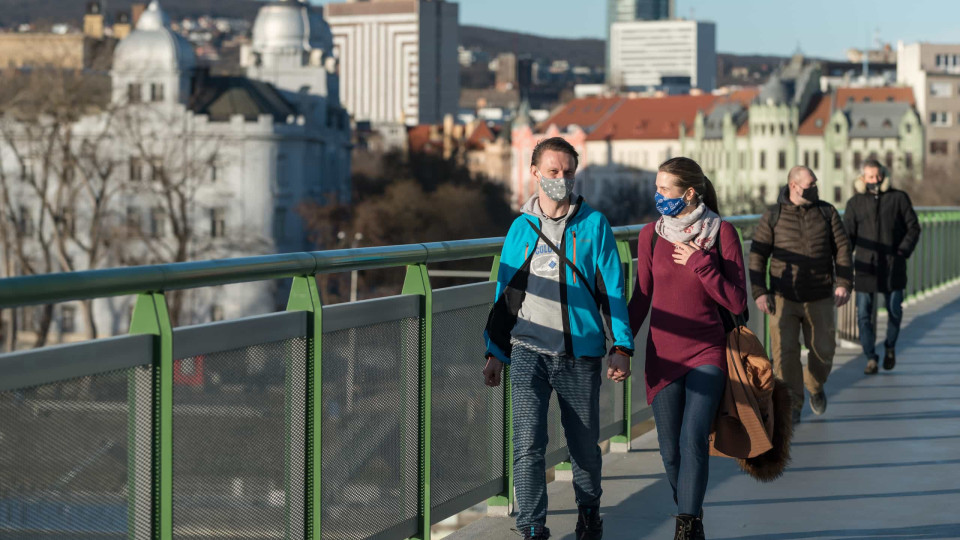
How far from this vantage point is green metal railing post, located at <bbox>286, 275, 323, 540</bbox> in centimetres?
511

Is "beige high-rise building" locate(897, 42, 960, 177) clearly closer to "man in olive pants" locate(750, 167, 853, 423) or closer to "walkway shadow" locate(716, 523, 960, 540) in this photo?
"man in olive pants" locate(750, 167, 853, 423)

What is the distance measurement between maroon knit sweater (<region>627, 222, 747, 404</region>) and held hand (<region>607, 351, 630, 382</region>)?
0.73 feet

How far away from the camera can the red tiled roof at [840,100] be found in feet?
440

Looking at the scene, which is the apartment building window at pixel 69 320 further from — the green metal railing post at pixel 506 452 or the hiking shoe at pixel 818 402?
the green metal railing post at pixel 506 452

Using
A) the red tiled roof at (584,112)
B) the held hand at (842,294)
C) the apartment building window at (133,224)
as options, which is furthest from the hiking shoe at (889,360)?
the red tiled roof at (584,112)

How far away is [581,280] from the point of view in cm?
570

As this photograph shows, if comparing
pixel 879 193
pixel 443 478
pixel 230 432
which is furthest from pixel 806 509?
pixel 879 193

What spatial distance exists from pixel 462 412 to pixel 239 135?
7942 centimetres

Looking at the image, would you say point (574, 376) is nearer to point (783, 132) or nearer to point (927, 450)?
point (927, 450)

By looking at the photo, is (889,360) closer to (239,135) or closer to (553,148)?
(553,148)

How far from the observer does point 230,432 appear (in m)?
4.64

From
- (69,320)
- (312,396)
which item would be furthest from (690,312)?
(69,320)

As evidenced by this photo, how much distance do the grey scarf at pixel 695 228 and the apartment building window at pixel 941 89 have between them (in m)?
142

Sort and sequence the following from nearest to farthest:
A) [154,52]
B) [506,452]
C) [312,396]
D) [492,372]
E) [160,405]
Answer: [160,405] < [312,396] < [492,372] < [506,452] < [154,52]
